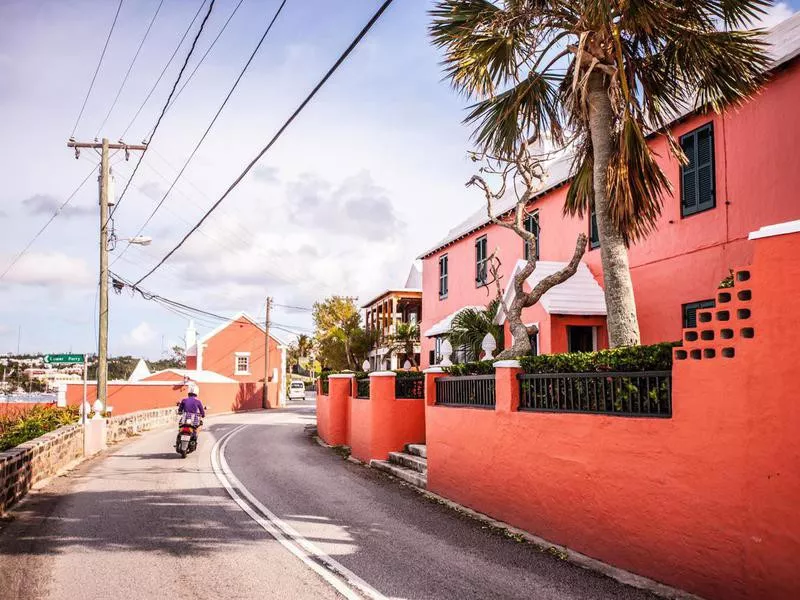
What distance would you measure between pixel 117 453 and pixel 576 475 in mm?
14707

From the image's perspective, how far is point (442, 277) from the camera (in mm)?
24219

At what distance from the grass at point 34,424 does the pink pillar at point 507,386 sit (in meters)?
14.6

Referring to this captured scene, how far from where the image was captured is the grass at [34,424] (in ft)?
62.9

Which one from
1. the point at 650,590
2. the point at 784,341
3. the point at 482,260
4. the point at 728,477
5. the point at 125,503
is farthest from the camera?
the point at 482,260

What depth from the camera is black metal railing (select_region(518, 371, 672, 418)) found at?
679cm

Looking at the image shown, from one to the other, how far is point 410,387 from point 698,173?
770cm

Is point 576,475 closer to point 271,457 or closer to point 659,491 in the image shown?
point 659,491

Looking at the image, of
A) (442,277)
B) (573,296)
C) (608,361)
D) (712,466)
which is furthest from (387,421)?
(712,466)

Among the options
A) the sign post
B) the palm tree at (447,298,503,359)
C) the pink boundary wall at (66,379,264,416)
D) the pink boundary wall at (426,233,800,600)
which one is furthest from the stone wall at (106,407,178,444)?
the pink boundary wall at (426,233,800,600)

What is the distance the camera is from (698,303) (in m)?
12.2

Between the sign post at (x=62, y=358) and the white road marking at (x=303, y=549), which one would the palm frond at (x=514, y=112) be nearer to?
the white road marking at (x=303, y=549)

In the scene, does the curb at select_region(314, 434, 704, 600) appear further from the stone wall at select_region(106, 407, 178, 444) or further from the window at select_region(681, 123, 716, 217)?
the stone wall at select_region(106, 407, 178, 444)

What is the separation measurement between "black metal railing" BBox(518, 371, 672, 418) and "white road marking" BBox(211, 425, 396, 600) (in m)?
3.22

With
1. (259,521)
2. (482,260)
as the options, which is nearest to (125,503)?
(259,521)
